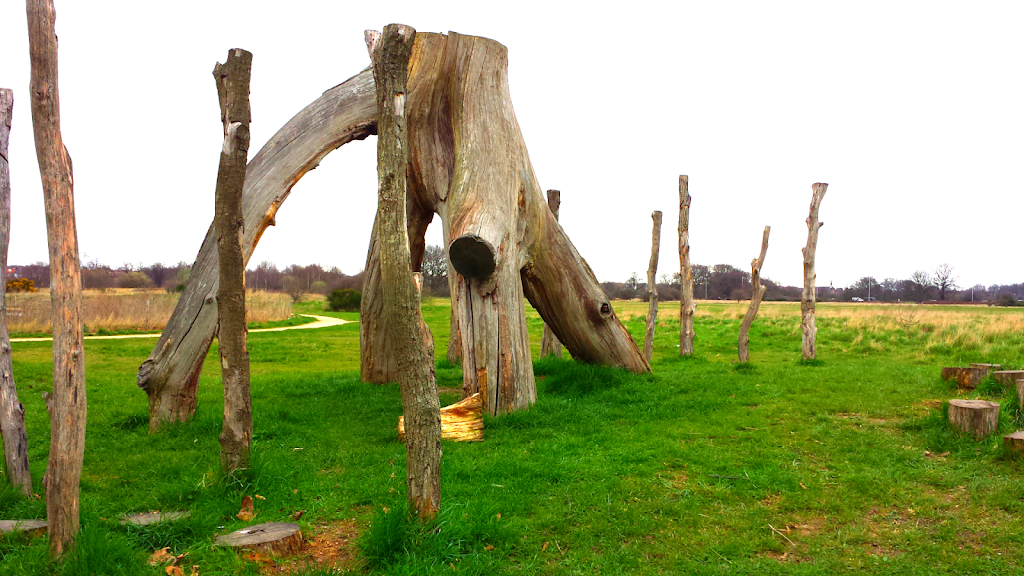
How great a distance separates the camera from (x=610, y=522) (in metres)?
4.26

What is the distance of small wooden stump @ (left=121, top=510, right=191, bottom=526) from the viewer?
3973 mm

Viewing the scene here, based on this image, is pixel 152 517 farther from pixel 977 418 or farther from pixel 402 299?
pixel 977 418

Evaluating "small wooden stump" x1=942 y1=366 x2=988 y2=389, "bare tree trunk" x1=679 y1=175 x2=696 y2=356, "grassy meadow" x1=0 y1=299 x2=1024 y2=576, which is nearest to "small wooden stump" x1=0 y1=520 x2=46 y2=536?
"grassy meadow" x1=0 y1=299 x2=1024 y2=576

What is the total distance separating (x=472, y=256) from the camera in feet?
23.4

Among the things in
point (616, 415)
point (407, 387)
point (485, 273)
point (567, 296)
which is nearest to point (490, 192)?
point (485, 273)

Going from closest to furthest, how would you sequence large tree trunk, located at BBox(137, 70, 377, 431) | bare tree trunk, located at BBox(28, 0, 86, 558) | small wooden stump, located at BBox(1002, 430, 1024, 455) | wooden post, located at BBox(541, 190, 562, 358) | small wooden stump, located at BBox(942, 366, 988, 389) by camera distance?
1. bare tree trunk, located at BBox(28, 0, 86, 558)
2. small wooden stump, located at BBox(1002, 430, 1024, 455)
3. large tree trunk, located at BBox(137, 70, 377, 431)
4. small wooden stump, located at BBox(942, 366, 988, 389)
5. wooden post, located at BBox(541, 190, 562, 358)

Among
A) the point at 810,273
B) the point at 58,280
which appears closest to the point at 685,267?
the point at 810,273

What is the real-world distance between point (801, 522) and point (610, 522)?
1.32m

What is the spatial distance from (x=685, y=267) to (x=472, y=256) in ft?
27.8

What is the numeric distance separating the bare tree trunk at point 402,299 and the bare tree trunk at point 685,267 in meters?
11.0

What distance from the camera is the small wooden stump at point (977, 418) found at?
6188 millimetres

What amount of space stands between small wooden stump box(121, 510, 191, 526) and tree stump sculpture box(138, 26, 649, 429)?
2926 millimetres

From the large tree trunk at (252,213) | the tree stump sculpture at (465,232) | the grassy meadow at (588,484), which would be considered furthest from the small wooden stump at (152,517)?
the tree stump sculpture at (465,232)

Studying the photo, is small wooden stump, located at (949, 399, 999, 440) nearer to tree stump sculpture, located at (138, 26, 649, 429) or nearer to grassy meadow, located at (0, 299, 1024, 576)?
grassy meadow, located at (0, 299, 1024, 576)
